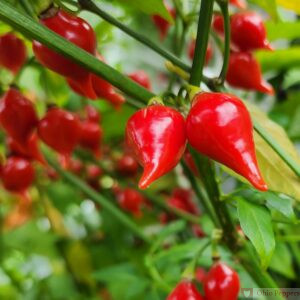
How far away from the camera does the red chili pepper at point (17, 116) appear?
56 centimetres

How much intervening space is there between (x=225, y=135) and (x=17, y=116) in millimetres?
255

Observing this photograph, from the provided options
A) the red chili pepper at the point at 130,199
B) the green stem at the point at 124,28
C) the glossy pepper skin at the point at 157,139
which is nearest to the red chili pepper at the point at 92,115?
the red chili pepper at the point at 130,199

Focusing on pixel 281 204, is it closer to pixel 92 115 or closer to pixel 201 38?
pixel 201 38

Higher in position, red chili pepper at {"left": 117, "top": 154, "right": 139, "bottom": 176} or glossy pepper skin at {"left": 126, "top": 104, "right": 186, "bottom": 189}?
glossy pepper skin at {"left": 126, "top": 104, "right": 186, "bottom": 189}

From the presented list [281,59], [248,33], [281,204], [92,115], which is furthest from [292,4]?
[92,115]

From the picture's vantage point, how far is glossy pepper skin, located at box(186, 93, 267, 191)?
38 cm

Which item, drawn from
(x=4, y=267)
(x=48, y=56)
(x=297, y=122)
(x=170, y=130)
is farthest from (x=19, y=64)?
(x=4, y=267)

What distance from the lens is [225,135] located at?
0.38m

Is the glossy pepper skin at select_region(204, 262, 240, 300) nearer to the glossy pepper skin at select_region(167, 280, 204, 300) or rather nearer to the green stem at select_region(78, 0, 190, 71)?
the glossy pepper skin at select_region(167, 280, 204, 300)

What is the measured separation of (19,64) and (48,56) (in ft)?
0.63

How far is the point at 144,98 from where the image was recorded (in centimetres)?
43

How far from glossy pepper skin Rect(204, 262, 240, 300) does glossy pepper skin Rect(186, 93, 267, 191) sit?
0.17m

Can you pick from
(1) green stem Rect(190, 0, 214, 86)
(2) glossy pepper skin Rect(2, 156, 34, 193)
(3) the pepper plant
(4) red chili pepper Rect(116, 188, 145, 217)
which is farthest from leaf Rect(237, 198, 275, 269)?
(4) red chili pepper Rect(116, 188, 145, 217)

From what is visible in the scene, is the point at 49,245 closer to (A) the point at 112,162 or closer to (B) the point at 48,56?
(A) the point at 112,162
